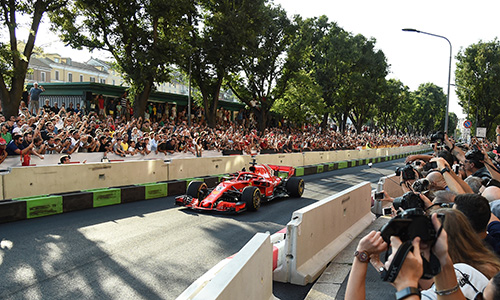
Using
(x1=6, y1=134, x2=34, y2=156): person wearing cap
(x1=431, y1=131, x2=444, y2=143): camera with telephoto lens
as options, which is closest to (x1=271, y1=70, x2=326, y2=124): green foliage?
(x1=6, y1=134, x2=34, y2=156): person wearing cap

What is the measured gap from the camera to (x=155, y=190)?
1211 centimetres

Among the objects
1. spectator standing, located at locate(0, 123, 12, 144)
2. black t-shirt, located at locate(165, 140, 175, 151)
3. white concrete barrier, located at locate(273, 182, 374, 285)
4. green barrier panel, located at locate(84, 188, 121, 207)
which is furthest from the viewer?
black t-shirt, located at locate(165, 140, 175, 151)

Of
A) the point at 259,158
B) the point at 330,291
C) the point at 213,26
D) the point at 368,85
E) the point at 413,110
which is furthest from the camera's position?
the point at 413,110

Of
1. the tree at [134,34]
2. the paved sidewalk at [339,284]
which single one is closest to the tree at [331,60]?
the tree at [134,34]

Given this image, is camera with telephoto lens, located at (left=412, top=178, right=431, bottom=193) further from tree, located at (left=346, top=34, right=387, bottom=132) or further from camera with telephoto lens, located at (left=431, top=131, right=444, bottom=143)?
tree, located at (left=346, top=34, right=387, bottom=132)

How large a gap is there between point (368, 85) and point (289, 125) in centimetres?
1269

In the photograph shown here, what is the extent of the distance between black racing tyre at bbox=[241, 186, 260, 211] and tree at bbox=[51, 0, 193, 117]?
14571mm

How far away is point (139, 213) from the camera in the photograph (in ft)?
30.9

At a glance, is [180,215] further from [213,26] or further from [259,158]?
[213,26]

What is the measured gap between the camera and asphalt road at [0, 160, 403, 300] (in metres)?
4.84

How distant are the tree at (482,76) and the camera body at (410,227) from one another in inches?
2097

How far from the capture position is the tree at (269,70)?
116ft

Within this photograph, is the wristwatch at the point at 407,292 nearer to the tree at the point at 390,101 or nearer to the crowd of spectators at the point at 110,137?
the crowd of spectators at the point at 110,137

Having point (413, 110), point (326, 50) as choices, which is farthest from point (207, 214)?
point (413, 110)
